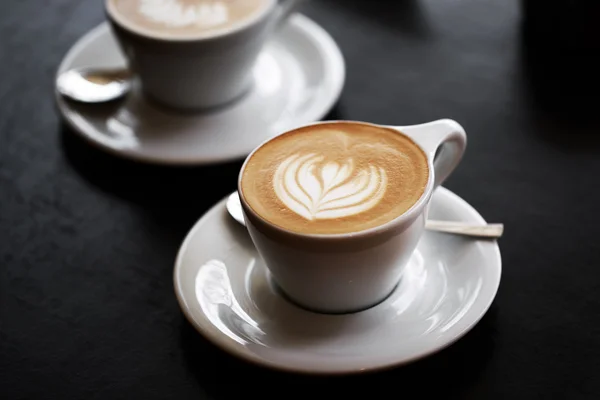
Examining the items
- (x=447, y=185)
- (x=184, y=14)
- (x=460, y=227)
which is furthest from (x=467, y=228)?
(x=184, y=14)

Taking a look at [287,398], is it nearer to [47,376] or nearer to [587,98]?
[47,376]

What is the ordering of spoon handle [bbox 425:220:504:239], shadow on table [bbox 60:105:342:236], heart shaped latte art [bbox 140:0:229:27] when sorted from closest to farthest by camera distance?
spoon handle [bbox 425:220:504:239]
shadow on table [bbox 60:105:342:236]
heart shaped latte art [bbox 140:0:229:27]

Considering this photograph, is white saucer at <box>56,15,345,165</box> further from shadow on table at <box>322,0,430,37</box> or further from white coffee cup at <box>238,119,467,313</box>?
white coffee cup at <box>238,119,467,313</box>

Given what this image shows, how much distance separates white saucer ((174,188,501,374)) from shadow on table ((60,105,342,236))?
81mm

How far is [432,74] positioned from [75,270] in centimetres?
50

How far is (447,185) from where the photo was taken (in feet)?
3.11

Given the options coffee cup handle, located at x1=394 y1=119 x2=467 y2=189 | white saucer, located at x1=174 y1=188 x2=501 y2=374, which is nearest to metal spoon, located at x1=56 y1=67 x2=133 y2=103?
white saucer, located at x1=174 y1=188 x2=501 y2=374

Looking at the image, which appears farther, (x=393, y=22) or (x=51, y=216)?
(x=393, y=22)

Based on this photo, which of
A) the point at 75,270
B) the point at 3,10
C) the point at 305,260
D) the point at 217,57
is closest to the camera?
the point at 305,260

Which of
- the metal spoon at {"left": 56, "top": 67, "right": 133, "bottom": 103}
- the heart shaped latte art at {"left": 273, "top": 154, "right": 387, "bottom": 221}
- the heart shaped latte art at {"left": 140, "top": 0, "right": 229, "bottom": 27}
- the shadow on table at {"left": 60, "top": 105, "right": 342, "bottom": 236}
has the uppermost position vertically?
the heart shaped latte art at {"left": 273, "top": 154, "right": 387, "bottom": 221}

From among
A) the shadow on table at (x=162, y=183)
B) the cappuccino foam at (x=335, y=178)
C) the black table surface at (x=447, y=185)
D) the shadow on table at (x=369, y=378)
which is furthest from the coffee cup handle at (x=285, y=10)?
the shadow on table at (x=369, y=378)

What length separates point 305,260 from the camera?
724 millimetres

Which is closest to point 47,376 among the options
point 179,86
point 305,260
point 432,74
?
point 305,260

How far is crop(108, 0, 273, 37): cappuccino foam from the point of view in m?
1.04
